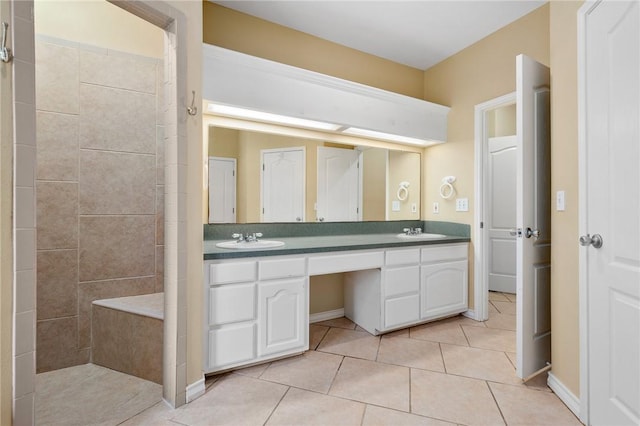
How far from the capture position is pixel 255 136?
2.52 m

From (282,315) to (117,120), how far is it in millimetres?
1816

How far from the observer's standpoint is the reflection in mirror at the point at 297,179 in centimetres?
241

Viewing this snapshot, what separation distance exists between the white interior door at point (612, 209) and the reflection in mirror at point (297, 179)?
1801 mm

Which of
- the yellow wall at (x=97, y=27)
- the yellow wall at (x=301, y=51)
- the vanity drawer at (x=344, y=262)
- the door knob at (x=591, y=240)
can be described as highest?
the yellow wall at (x=301, y=51)

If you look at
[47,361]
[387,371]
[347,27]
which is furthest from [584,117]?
[47,361]

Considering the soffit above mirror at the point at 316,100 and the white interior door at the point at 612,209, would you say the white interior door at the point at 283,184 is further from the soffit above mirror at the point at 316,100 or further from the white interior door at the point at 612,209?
the white interior door at the point at 612,209

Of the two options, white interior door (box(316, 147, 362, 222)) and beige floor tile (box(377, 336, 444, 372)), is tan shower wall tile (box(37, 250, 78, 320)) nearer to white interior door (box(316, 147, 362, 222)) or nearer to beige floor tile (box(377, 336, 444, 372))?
white interior door (box(316, 147, 362, 222))

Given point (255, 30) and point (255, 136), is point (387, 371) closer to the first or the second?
point (255, 136)

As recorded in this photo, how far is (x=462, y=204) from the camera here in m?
2.98

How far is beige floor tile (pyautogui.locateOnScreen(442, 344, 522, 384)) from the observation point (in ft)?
6.14

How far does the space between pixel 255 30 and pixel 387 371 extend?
2.83 meters

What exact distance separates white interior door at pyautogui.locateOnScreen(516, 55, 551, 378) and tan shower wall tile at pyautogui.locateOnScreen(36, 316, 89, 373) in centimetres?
284

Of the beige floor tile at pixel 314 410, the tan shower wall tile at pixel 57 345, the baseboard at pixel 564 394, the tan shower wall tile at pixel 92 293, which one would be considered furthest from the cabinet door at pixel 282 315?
the baseboard at pixel 564 394

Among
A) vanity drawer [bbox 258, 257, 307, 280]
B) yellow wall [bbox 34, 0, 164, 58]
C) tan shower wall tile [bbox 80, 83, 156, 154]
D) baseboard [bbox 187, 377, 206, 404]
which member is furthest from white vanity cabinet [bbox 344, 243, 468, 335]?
yellow wall [bbox 34, 0, 164, 58]
